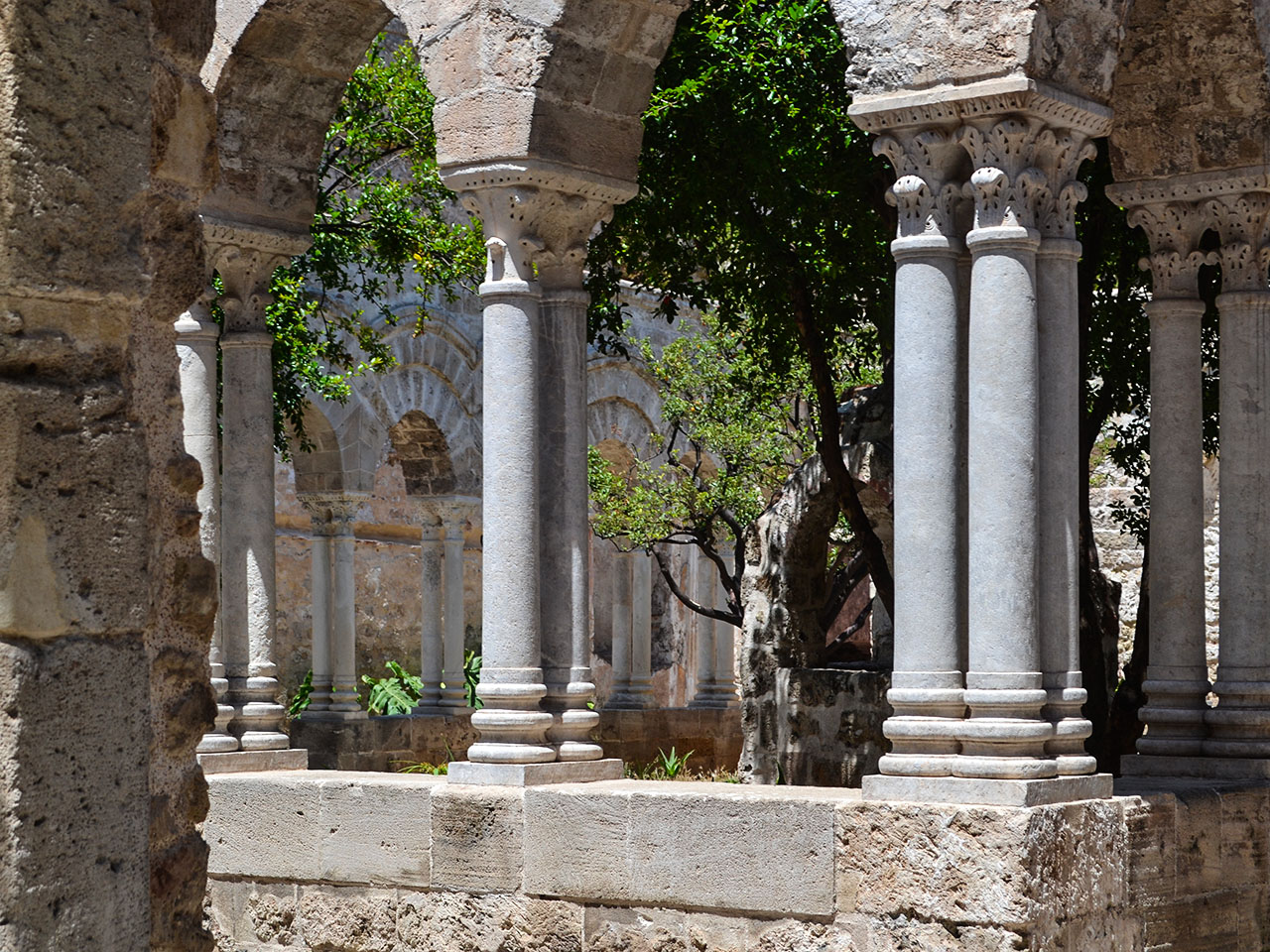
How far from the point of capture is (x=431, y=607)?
58.2 feet

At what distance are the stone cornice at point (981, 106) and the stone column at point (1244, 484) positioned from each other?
151 centimetres

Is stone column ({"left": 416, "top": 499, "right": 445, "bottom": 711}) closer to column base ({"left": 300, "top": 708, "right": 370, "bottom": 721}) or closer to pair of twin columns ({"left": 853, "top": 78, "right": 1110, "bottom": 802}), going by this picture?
column base ({"left": 300, "top": 708, "right": 370, "bottom": 721})

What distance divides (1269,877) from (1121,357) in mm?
3956

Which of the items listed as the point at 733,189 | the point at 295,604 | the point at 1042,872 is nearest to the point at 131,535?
the point at 1042,872

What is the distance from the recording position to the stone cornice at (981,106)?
20.4ft

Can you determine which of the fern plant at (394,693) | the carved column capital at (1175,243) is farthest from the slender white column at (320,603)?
the carved column capital at (1175,243)

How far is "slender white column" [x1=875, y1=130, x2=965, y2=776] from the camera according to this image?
6438 mm

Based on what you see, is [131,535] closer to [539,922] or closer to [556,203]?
[539,922]

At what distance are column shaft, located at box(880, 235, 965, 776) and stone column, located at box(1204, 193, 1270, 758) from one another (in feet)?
6.08

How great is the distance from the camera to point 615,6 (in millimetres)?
7516

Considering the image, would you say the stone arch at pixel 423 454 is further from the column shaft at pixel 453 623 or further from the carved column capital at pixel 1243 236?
the carved column capital at pixel 1243 236

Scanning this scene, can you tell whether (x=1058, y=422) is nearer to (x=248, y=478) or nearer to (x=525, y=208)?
(x=525, y=208)

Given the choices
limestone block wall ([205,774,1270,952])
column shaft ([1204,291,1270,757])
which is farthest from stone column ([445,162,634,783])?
column shaft ([1204,291,1270,757])

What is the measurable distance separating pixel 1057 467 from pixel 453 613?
11.7 m
